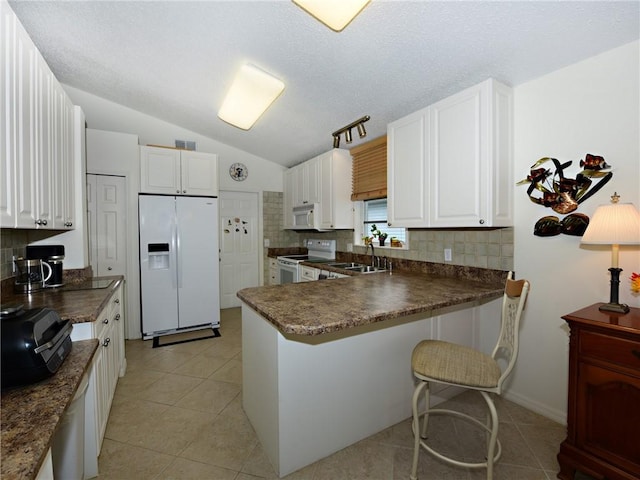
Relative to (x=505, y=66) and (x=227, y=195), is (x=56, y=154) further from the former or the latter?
(x=505, y=66)

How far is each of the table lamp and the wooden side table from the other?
5.2 inches

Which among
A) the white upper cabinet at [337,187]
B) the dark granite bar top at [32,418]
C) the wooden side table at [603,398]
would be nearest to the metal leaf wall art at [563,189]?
the wooden side table at [603,398]

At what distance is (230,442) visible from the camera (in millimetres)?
1805

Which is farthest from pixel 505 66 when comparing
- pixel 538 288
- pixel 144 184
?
pixel 144 184

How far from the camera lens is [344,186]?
3732 millimetres

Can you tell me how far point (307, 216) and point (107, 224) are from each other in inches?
95.0

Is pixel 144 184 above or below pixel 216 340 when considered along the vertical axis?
above

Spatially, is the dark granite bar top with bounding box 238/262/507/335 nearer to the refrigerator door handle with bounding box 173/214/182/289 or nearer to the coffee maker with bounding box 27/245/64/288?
the coffee maker with bounding box 27/245/64/288

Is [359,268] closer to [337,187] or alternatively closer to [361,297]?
[337,187]

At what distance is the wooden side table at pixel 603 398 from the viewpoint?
4.35 ft

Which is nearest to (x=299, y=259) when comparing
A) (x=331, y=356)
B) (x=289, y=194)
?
(x=289, y=194)

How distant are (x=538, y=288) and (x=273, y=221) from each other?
147 inches

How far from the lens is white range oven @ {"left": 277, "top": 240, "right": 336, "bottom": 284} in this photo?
13.3 feet

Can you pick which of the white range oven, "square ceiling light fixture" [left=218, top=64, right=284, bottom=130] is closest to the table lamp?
"square ceiling light fixture" [left=218, top=64, right=284, bottom=130]
